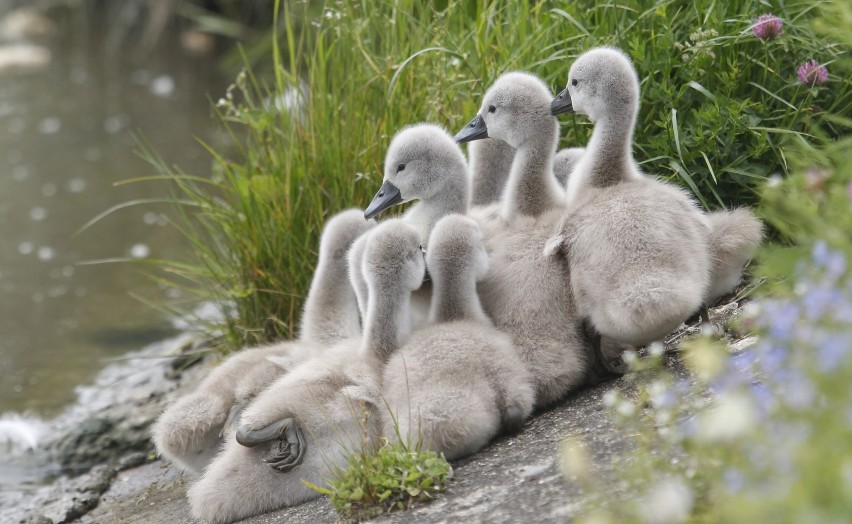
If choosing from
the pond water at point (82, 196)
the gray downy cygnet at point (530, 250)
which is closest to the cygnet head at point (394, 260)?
the gray downy cygnet at point (530, 250)

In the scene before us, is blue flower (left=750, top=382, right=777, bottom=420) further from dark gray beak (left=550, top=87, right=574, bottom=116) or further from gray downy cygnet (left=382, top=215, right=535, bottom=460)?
dark gray beak (left=550, top=87, right=574, bottom=116)

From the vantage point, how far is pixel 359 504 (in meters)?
3.73

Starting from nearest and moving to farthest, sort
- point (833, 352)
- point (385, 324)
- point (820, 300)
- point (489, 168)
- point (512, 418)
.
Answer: point (833, 352)
point (820, 300)
point (512, 418)
point (385, 324)
point (489, 168)

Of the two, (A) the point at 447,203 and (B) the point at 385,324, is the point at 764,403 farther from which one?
(A) the point at 447,203

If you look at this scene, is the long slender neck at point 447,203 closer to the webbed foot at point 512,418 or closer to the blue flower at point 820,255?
the webbed foot at point 512,418

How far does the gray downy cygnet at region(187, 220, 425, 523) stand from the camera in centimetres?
424

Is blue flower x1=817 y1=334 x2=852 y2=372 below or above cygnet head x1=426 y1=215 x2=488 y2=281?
above

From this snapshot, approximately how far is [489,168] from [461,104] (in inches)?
30.3

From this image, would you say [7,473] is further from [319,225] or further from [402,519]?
[402,519]

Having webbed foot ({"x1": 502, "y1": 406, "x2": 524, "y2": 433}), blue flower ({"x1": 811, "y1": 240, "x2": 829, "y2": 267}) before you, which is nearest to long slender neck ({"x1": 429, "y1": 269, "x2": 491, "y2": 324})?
webbed foot ({"x1": 502, "y1": 406, "x2": 524, "y2": 433})

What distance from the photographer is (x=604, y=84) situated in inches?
190

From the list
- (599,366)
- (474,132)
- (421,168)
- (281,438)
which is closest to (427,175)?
(421,168)

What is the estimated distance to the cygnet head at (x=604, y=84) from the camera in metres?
4.80

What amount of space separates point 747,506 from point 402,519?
1.90 meters
